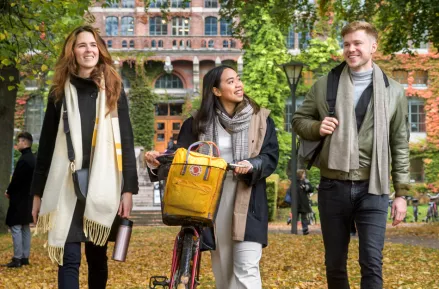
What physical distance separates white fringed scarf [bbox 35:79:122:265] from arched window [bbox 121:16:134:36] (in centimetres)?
4179

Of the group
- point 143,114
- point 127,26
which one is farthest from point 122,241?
point 127,26

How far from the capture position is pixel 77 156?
5.19m

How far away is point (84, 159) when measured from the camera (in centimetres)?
521

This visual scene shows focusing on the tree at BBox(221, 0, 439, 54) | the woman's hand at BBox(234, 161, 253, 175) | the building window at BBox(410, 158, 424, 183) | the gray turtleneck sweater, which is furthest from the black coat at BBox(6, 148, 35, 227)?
the building window at BBox(410, 158, 424, 183)

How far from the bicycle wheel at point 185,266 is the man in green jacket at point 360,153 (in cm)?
97

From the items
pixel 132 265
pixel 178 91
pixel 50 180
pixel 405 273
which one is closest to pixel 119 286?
pixel 132 265

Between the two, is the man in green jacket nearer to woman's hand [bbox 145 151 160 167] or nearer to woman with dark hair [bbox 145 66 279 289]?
woman with dark hair [bbox 145 66 279 289]

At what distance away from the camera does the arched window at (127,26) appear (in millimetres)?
46469

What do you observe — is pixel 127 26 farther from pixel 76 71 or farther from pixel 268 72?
pixel 76 71

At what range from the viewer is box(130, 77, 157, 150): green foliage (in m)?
44.1

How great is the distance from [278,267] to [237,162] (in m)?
6.51

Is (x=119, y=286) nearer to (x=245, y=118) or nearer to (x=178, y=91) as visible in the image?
(x=245, y=118)

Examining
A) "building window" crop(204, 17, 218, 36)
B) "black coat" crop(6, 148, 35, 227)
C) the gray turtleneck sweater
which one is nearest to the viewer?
the gray turtleneck sweater

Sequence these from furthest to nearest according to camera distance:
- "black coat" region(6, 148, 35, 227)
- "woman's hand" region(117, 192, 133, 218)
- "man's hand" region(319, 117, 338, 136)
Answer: "black coat" region(6, 148, 35, 227)
"man's hand" region(319, 117, 338, 136)
"woman's hand" region(117, 192, 133, 218)
